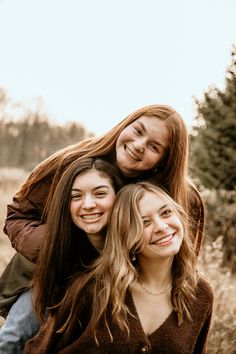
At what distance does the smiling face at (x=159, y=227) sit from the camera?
2748 mm

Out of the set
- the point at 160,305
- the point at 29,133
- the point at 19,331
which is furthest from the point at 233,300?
the point at 29,133

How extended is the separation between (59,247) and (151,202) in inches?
26.3

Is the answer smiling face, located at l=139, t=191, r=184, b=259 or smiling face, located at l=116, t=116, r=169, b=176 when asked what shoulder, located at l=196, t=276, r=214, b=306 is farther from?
smiling face, located at l=116, t=116, r=169, b=176

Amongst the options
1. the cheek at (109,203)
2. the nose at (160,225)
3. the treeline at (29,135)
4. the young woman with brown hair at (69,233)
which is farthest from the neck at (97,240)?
the treeline at (29,135)

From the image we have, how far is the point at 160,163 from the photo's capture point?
3.29m

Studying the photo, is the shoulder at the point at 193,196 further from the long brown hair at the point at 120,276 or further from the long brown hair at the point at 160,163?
the long brown hair at the point at 120,276

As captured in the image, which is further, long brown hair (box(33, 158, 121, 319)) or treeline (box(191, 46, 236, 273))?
treeline (box(191, 46, 236, 273))

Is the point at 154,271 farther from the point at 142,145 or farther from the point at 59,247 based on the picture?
the point at 142,145

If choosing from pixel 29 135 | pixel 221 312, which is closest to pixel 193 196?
pixel 221 312

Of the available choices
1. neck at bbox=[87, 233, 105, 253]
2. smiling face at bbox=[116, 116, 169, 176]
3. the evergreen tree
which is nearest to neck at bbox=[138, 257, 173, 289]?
neck at bbox=[87, 233, 105, 253]

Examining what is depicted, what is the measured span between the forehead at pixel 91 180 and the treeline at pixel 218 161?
4.41 meters

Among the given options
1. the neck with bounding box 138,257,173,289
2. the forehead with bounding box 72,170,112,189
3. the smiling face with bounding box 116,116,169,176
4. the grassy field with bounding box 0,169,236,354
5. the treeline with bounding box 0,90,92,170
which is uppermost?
the treeline with bounding box 0,90,92,170

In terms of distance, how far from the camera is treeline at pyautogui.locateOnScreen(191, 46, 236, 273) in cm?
711

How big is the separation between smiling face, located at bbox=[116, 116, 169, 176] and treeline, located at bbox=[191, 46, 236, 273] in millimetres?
4130
